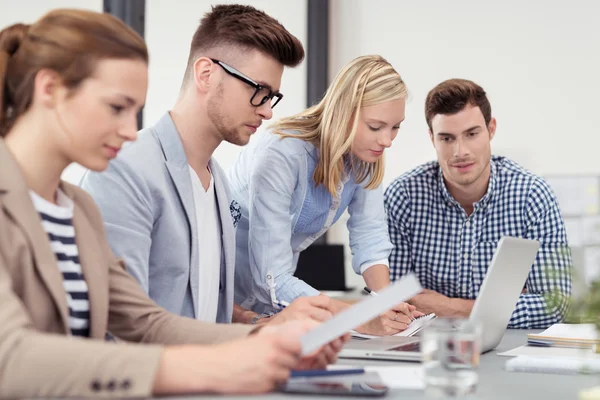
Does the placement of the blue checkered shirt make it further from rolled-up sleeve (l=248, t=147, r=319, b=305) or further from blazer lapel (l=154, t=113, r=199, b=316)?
blazer lapel (l=154, t=113, r=199, b=316)

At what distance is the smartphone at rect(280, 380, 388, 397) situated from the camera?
1.13 m

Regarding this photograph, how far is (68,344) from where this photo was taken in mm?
1020

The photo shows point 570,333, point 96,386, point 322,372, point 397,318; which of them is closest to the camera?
point 96,386

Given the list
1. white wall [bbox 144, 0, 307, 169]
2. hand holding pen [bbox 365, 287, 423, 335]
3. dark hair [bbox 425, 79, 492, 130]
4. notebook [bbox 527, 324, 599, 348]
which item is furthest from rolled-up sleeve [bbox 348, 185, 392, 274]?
white wall [bbox 144, 0, 307, 169]

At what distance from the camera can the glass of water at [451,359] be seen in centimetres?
117

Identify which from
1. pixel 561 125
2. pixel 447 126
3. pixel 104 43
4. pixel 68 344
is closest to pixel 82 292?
pixel 68 344

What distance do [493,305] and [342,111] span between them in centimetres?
91

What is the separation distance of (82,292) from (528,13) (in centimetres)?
404

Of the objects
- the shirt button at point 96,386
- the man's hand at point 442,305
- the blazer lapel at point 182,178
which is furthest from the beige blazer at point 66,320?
the man's hand at point 442,305

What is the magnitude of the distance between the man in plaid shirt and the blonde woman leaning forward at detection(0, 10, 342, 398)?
1.70 m

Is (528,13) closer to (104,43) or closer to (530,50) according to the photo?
A: (530,50)

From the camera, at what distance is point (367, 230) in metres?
2.74

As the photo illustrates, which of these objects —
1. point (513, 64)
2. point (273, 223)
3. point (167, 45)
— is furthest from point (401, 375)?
point (513, 64)

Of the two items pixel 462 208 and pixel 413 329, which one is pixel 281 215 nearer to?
pixel 413 329
